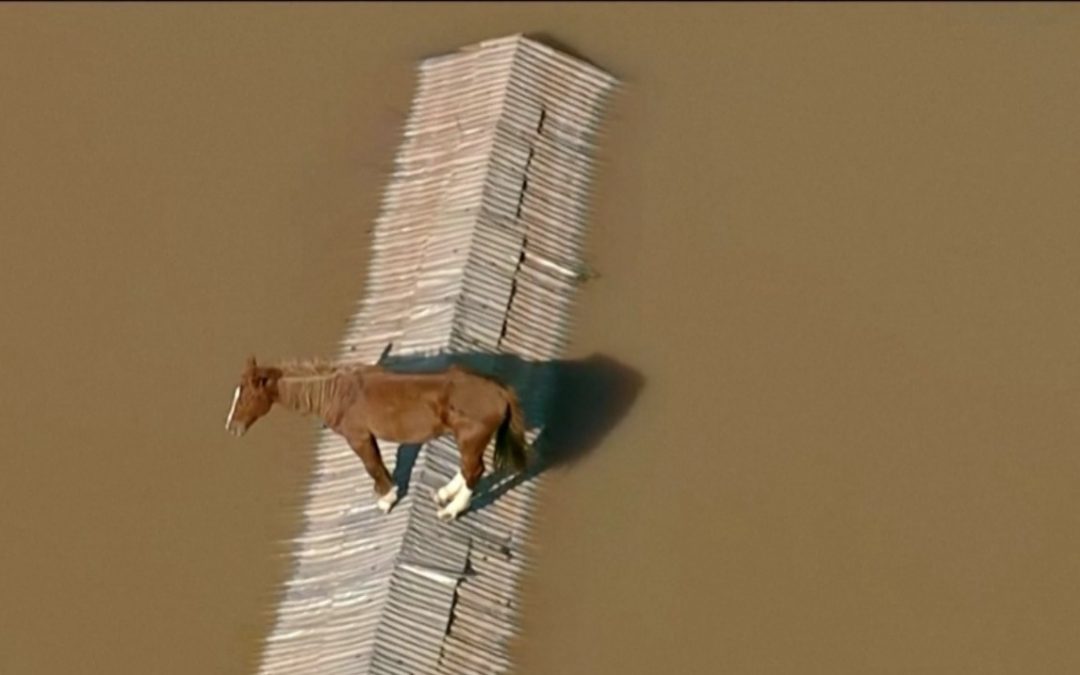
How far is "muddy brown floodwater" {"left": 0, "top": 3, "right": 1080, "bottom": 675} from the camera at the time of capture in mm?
9844

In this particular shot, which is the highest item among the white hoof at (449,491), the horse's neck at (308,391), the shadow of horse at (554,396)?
the horse's neck at (308,391)

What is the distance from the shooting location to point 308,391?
9133mm

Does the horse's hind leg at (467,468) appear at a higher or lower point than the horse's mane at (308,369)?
lower

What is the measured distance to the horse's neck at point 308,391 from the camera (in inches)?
359

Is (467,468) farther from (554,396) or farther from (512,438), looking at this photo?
(554,396)

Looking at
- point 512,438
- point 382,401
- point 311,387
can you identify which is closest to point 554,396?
point 512,438

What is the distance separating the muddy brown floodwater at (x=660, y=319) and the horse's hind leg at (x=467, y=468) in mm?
653

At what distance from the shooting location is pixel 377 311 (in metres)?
11.1

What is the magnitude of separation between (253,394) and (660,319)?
3.25 meters

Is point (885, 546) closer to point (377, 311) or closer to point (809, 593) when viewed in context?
point (809, 593)

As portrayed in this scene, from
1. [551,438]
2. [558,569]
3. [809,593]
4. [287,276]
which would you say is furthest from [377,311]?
[809,593]

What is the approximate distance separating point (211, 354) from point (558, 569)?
291cm

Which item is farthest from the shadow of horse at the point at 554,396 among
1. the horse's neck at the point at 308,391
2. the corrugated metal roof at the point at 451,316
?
the horse's neck at the point at 308,391

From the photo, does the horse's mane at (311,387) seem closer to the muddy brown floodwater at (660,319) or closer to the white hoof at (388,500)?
the white hoof at (388,500)
